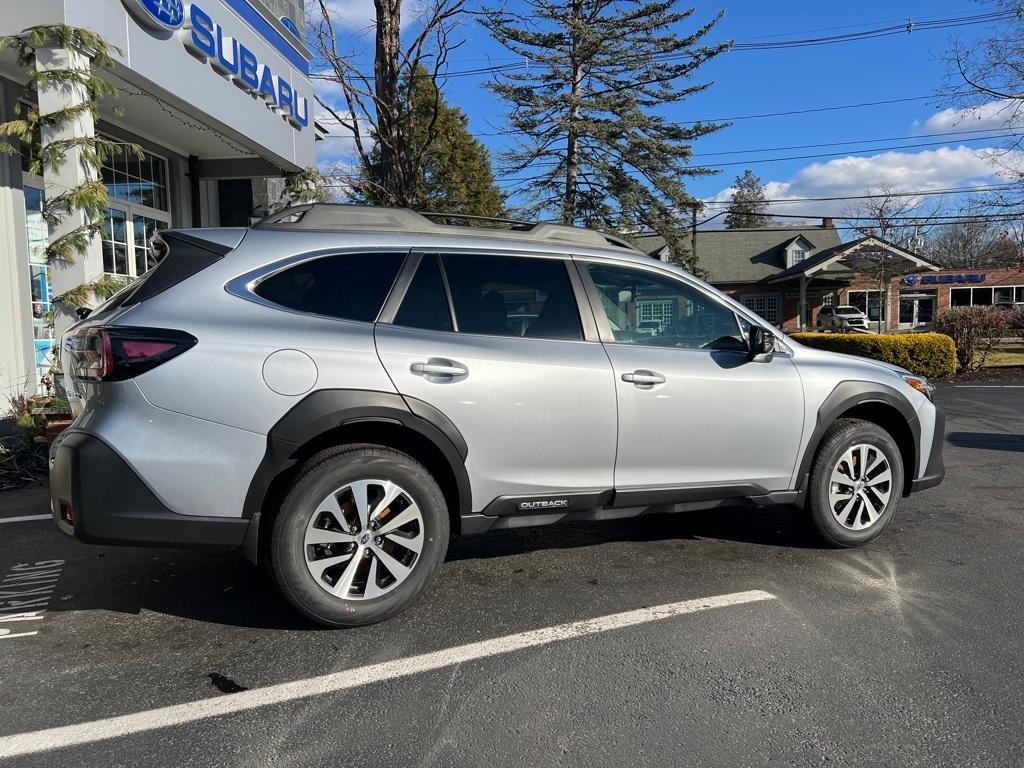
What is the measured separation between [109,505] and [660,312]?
2.87 metres

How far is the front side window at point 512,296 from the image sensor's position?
367 centimetres

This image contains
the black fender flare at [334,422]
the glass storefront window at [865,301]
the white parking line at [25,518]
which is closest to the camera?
the black fender flare at [334,422]

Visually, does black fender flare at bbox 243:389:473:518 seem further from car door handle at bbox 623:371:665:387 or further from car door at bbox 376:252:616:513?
car door handle at bbox 623:371:665:387

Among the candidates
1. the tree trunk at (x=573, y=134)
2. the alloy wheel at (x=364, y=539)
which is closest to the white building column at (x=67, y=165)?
the alloy wheel at (x=364, y=539)

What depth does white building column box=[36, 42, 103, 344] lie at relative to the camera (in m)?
6.90

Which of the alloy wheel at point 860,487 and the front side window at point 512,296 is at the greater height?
the front side window at point 512,296

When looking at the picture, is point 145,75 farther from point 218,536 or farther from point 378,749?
point 378,749

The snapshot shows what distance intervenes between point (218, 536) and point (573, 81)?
79.9 feet

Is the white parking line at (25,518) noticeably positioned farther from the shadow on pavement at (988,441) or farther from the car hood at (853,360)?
the shadow on pavement at (988,441)

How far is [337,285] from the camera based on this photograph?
3.44m

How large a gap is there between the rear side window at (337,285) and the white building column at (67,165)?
500 centimetres

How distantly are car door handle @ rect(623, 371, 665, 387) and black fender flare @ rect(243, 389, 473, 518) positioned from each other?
948mm

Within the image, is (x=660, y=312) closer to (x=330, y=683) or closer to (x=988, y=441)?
(x=330, y=683)

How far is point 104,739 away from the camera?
8.28 ft
